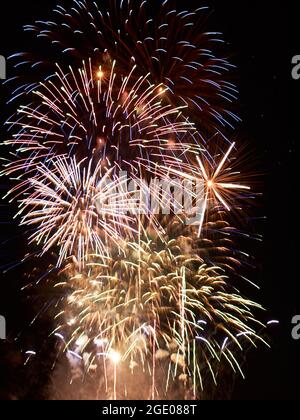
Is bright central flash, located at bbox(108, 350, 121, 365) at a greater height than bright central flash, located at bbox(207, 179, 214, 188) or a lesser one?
lesser

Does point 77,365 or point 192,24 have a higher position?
point 192,24

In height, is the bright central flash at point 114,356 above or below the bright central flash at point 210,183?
below

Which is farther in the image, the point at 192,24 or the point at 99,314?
the point at 99,314

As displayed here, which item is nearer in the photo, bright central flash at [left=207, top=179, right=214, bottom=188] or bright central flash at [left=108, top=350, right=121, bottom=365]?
bright central flash at [left=207, top=179, right=214, bottom=188]

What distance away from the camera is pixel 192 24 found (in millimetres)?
11969

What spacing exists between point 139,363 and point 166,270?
7.73ft

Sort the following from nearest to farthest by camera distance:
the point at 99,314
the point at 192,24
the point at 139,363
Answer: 1. the point at 192,24
2. the point at 99,314
3. the point at 139,363

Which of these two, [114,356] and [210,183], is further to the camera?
[114,356]

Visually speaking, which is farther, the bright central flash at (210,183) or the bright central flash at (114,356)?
the bright central flash at (114,356)

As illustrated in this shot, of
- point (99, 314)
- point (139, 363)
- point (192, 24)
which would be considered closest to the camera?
point (192, 24)

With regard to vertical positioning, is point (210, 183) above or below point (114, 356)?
above
